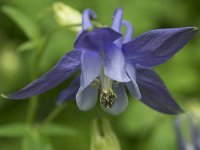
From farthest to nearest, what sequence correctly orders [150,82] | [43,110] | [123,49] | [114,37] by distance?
[43,110] → [150,82] → [123,49] → [114,37]

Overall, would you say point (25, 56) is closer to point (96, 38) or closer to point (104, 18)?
point (104, 18)

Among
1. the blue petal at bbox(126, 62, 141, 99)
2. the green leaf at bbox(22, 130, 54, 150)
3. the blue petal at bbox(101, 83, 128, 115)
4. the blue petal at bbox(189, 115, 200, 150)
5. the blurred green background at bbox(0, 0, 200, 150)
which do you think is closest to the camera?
the blue petal at bbox(126, 62, 141, 99)

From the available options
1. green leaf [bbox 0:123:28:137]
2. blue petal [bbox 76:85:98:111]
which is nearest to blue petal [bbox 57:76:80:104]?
blue petal [bbox 76:85:98:111]

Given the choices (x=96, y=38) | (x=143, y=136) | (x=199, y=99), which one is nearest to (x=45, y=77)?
(x=96, y=38)

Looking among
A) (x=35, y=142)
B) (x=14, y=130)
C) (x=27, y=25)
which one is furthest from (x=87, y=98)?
→ (x=27, y=25)

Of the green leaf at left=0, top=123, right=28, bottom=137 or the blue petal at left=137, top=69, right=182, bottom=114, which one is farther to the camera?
the green leaf at left=0, top=123, right=28, bottom=137

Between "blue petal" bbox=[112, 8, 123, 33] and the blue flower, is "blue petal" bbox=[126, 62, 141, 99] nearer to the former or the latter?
the blue flower
